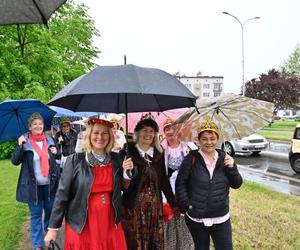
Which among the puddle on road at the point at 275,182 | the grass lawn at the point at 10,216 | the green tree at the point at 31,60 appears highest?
the green tree at the point at 31,60

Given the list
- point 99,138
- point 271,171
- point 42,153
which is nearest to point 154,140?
point 99,138

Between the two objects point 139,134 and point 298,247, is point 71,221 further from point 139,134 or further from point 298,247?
point 298,247

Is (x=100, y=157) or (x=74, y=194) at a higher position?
(x=100, y=157)

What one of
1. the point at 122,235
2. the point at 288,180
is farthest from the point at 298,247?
the point at 288,180

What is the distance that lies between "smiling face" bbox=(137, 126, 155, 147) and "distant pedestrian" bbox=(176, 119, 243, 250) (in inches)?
17.6

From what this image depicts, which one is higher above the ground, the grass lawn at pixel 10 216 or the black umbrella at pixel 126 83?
the black umbrella at pixel 126 83

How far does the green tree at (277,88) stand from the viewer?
45500 millimetres

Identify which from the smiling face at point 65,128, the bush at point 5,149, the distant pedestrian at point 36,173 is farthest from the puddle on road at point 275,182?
the bush at point 5,149

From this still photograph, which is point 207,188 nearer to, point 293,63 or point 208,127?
point 208,127

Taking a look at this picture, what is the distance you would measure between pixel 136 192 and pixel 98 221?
518 millimetres

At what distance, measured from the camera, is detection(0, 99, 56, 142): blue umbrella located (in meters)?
4.82

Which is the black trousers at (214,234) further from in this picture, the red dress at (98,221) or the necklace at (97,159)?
the necklace at (97,159)

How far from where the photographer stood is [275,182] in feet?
35.9

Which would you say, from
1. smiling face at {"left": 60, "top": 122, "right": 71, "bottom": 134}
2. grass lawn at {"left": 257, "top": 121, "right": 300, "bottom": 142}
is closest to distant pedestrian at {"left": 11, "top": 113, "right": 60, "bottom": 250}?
smiling face at {"left": 60, "top": 122, "right": 71, "bottom": 134}
